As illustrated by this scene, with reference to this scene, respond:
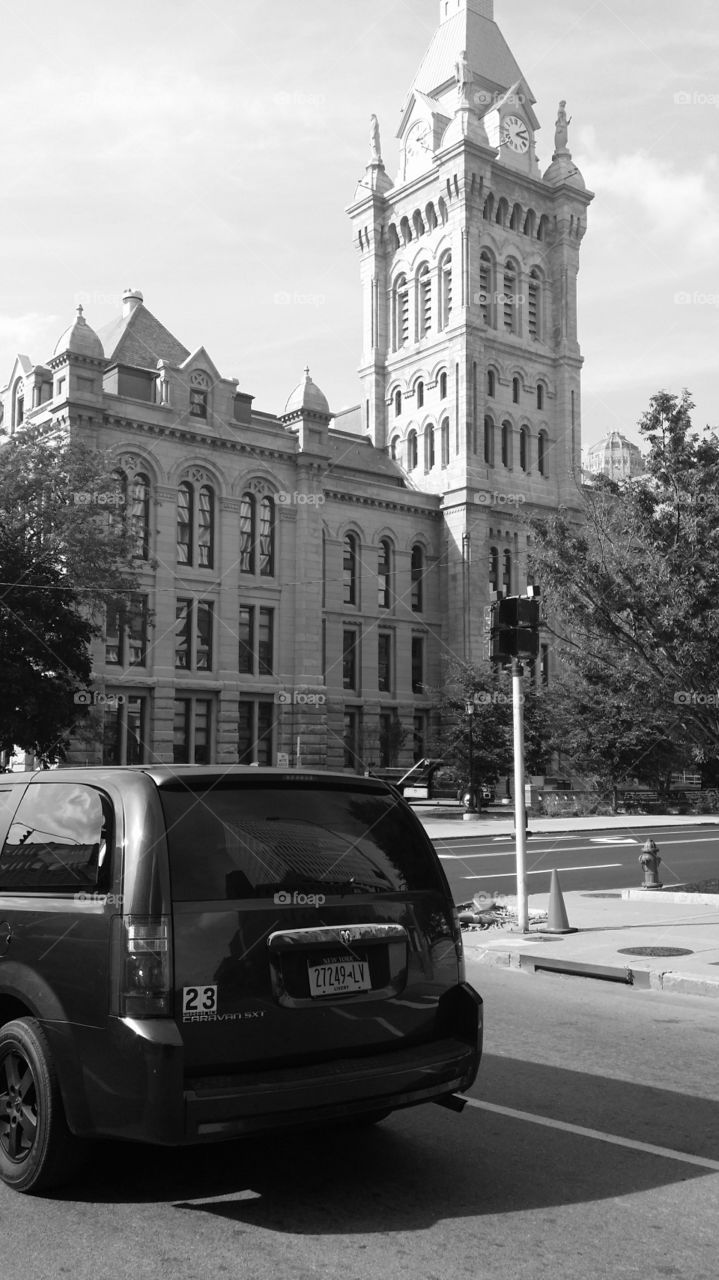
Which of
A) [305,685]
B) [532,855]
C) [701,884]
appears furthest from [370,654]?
[701,884]

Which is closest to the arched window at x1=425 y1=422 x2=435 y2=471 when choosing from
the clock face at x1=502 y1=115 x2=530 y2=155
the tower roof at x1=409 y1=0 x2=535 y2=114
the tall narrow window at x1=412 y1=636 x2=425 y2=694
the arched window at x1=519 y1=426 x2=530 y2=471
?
the arched window at x1=519 y1=426 x2=530 y2=471

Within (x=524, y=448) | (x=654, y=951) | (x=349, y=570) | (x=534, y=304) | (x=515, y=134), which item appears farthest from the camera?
(x=534, y=304)

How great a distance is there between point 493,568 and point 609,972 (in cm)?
5528

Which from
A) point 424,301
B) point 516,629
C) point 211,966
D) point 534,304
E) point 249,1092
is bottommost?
→ point 249,1092

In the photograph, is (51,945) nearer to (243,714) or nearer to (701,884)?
(701,884)

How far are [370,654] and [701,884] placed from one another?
144 feet

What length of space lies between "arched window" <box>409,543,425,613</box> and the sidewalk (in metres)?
46.7

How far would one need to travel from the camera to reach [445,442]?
65.8m

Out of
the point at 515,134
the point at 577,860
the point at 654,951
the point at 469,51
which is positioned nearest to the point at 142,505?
the point at 577,860

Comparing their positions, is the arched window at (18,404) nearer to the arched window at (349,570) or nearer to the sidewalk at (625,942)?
the arched window at (349,570)

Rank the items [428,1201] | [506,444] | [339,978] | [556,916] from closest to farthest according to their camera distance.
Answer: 1. [428,1201]
2. [339,978]
3. [556,916]
4. [506,444]

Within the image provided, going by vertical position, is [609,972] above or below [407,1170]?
below

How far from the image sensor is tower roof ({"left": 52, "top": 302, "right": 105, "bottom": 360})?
4462 cm

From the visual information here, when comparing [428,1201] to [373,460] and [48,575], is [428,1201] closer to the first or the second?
[48,575]
